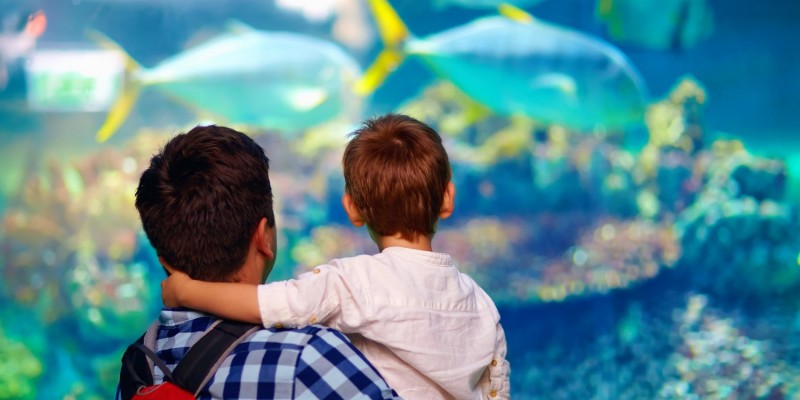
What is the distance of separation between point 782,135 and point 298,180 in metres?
4.10

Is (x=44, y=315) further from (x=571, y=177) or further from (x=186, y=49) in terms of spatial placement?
(x=571, y=177)

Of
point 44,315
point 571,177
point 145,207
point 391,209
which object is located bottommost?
point 145,207

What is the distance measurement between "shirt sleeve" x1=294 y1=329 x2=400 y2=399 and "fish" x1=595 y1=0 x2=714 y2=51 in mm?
5821

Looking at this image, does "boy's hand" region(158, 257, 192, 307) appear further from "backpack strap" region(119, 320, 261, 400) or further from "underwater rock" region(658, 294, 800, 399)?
"underwater rock" region(658, 294, 800, 399)

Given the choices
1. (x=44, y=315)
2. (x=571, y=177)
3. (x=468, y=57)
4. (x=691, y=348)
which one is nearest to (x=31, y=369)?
(x=44, y=315)

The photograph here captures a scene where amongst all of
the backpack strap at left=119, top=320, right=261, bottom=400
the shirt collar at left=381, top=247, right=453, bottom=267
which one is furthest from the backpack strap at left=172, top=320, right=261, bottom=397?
the shirt collar at left=381, top=247, right=453, bottom=267

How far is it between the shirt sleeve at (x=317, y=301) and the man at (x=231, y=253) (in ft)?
0.13

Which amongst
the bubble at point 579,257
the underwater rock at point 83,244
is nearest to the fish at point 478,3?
the bubble at point 579,257

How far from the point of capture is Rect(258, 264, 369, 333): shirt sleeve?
1206 mm

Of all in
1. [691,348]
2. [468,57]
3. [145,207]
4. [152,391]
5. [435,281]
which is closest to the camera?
[152,391]

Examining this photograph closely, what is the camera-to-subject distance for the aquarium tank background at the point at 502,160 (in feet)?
19.7

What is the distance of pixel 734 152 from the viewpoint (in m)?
6.44

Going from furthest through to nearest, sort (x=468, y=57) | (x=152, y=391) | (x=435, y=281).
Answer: (x=468, y=57)
(x=435, y=281)
(x=152, y=391)

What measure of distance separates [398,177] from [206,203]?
Result: 380 millimetres
